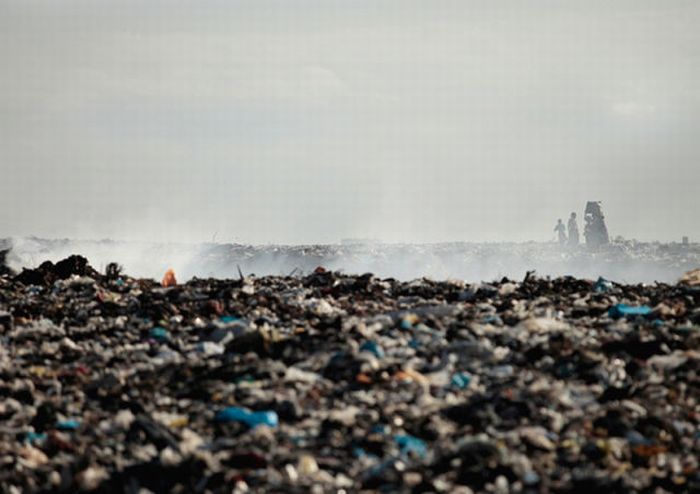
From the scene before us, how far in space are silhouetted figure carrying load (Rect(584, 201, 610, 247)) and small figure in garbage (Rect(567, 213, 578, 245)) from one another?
0.85 metres

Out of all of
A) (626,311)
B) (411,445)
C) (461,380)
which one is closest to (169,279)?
(626,311)

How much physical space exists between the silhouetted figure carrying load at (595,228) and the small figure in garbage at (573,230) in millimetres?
850

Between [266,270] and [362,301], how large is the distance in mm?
46121

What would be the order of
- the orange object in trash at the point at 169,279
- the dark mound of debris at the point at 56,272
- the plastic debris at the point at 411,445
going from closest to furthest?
the plastic debris at the point at 411,445 < the orange object in trash at the point at 169,279 < the dark mound of debris at the point at 56,272

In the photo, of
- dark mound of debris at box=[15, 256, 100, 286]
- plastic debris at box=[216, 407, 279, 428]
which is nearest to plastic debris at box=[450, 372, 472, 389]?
plastic debris at box=[216, 407, 279, 428]

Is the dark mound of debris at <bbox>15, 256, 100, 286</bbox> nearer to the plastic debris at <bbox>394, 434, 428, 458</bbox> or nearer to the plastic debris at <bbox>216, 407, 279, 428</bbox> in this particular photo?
the plastic debris at <bbox>216, 407, 279, 428</bbox>

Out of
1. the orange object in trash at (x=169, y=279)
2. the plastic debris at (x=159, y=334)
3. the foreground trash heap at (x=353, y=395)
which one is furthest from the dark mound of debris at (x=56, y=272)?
the plastic debris at (x=159, y=334)

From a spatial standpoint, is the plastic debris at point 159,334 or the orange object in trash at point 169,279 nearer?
the plastic debris at point 159,334

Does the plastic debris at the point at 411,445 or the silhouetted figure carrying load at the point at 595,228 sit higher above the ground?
the silhouetted figure carrying load at the point at 595,228

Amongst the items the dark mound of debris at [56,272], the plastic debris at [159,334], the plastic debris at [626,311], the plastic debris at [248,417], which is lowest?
the plastic debris at [248,417]

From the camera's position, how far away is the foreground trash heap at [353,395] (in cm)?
548

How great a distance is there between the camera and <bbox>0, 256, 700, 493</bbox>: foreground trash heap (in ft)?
18.0

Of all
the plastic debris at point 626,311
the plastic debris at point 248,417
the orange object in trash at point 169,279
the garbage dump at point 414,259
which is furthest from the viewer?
the garbage dump at point 414,259

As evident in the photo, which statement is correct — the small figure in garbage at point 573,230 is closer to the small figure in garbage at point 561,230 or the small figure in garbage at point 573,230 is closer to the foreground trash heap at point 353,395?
the small figure in garbage at point 561,230
